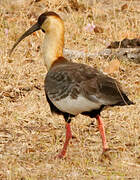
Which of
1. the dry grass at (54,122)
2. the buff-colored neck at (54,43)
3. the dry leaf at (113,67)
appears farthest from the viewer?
the dry leaf at (113,67)

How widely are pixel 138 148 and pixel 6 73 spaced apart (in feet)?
9.72

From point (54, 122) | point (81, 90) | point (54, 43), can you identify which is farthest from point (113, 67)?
point (81, 90)

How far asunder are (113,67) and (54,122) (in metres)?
1.95

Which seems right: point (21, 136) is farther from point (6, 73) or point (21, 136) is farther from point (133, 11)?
point (133, 11)

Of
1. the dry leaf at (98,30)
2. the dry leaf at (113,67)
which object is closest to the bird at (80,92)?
the dry leaf at (113,67)

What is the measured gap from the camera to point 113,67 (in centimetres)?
834

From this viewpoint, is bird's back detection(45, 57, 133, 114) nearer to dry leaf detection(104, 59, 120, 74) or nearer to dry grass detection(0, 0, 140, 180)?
dry grass detection(0, 0, 140, 180)

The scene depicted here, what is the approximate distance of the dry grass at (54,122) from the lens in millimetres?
5254

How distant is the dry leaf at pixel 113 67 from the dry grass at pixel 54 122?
85mm

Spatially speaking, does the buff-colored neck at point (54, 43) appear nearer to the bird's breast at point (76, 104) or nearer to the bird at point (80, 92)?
the bird at point (80, 92)

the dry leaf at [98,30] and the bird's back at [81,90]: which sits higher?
the dry leaf at [98,30]

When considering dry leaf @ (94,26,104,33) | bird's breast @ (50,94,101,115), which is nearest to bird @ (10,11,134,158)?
bird's breast @ (50,94,101,115)

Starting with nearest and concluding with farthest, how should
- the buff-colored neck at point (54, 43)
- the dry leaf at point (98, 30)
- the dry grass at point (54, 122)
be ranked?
the dry grass at point (54, 122)
the buff-colored neck at point (54, 43)
the dry leaf at point (98, 30)

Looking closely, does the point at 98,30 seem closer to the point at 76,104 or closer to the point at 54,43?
the point at 54,43
